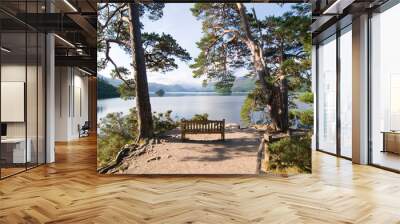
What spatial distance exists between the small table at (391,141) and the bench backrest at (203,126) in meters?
3.15

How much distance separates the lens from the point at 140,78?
20.0 ft

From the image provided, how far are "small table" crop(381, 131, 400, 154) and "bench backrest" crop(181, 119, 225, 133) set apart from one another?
10.3ft

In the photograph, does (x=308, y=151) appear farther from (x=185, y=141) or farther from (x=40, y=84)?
(x=40, y=84)

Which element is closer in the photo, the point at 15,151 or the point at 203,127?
the point at 203,127

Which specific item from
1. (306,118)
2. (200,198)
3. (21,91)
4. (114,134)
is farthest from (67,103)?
(200,198)

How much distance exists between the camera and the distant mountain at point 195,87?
608 centimetres

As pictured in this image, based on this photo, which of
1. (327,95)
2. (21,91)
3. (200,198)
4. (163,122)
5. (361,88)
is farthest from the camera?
(327,95)

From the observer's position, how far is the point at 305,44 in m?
6.11

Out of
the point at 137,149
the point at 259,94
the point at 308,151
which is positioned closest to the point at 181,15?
the point at 259,94

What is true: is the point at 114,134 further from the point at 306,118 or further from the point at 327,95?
the point at 327,95

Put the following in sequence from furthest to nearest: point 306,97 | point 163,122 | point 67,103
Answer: point 67,103
point 163,122
point 306,97

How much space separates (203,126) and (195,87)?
667 millimetres

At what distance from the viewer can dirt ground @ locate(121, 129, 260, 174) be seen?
5.99m

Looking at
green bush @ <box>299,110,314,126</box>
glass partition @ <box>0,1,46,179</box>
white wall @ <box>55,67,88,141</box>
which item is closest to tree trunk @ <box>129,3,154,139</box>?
glass partition @ <box>0,1,46,179</box>
